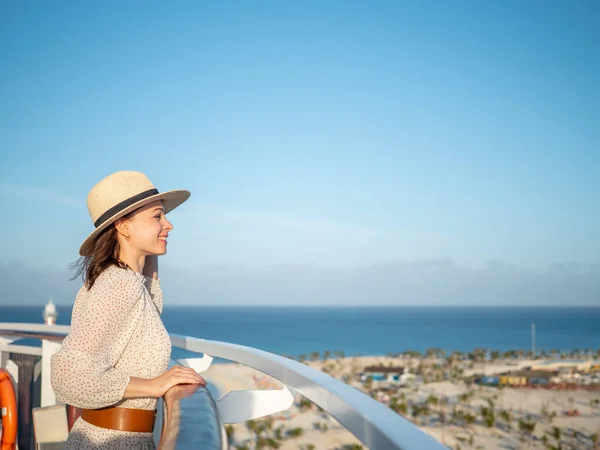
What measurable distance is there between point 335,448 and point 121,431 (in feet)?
32.7

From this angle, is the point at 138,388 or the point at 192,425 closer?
the point at 192,425

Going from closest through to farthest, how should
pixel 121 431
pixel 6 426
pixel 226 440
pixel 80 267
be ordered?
pixel 226 440
pixel 121 431
pixel 80 267
pixel 6 426

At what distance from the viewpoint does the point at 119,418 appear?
1.45 m

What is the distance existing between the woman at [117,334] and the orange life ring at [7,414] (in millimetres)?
1026

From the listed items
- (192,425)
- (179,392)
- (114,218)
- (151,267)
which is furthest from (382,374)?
(192,425)

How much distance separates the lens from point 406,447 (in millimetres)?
657

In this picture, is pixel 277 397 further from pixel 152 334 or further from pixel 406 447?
pixel 406 447

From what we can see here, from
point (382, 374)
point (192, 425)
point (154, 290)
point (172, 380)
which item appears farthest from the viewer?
point (382, 374)

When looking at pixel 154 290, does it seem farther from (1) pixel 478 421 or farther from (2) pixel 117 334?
(1) pixel 478 421

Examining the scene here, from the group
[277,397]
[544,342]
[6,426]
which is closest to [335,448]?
[6,426]

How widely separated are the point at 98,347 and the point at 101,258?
35 cm

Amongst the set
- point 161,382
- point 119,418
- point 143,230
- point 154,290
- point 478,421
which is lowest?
point 478,421

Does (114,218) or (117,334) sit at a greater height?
(114,218)

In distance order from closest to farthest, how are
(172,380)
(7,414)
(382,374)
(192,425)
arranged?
(192,425)
(172,380)
(7,414)
(382,374)
